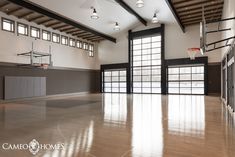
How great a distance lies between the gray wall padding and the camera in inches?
428

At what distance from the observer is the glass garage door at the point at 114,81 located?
1692 cm

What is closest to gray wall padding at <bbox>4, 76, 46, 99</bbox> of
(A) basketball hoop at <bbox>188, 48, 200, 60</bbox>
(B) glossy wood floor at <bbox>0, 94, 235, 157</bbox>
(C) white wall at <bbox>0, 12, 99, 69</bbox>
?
(C) white wall at <bbox>0, 12, 99, 69</bbox>

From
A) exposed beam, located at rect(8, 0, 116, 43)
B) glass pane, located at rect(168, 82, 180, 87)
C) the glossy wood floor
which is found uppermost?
exposed beam, located at rect(8, 0, 116, 43)

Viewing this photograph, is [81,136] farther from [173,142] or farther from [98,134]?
[173,142]

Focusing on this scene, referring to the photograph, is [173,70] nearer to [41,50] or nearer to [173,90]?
[173,90]

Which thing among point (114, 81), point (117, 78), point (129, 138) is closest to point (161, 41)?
point (117, 78)

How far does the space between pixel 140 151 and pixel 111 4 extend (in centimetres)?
1072

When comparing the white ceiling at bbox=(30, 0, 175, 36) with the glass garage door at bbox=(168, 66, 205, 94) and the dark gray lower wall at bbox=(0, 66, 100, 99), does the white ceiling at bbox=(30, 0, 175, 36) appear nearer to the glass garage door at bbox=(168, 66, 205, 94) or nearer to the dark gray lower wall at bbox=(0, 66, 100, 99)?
the glass garage door at bbox=(168, 66, 205, 94)

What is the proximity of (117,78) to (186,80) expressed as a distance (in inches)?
252

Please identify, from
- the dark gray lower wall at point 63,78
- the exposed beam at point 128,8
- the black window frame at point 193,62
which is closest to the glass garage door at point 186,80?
the black window frame at point 193,62

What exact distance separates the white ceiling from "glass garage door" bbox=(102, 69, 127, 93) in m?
4.20

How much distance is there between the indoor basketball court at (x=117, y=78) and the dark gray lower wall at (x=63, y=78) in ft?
0.24

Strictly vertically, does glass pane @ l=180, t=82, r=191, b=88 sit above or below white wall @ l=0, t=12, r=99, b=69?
below

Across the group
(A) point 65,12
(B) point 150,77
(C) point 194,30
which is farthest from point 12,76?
(C) point 194,30
